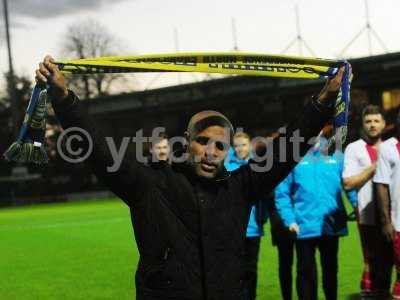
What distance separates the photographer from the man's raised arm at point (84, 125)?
293 centimetres

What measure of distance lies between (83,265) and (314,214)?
17.2 ft

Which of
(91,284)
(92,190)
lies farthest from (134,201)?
(92,190)

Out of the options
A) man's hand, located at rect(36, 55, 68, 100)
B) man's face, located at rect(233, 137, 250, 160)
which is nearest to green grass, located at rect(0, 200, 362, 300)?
man's face, located at rect(233, 137, 250, 160)

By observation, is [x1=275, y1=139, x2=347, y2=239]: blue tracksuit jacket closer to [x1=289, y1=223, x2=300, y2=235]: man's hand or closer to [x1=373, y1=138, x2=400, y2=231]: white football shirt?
[x1=289, y1=223, x2=300, y2=235]: man's hand

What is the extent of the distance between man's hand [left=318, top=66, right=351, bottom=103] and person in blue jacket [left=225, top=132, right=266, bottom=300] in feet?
10.9

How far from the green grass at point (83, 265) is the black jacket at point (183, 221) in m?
4.48

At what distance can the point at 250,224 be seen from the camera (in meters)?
6.84

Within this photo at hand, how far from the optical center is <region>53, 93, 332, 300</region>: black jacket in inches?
120

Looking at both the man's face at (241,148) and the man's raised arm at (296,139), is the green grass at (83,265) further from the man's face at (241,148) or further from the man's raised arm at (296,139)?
the man's raised arm at (296,139)

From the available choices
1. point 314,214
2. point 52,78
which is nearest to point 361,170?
point 314,214

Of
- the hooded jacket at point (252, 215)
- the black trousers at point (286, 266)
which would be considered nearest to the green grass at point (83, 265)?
the black trousers at point (286, 266)

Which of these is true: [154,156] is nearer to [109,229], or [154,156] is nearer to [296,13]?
[109,229]

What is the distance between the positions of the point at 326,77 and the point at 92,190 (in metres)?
46.5

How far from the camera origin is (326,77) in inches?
138
